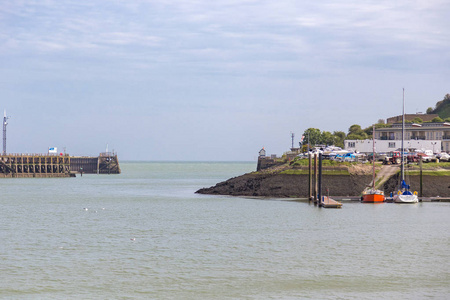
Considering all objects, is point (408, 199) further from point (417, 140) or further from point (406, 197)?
point (417, 140)

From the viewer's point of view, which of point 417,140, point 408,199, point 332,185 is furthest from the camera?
point 417,140

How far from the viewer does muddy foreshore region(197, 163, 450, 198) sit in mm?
88762

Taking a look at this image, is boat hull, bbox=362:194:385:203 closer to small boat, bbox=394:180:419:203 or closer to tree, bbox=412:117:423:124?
small boat, bbox=394:180:419:203

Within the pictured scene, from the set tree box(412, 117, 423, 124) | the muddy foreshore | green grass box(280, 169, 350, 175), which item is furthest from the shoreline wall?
tree box(412, 117, 423, 124)

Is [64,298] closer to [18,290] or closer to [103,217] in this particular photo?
[18,290]

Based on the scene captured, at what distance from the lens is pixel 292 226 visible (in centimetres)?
5812

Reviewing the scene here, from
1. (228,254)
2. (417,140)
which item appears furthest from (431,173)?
(228,254)

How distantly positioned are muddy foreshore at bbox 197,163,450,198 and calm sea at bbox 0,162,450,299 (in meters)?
15.6

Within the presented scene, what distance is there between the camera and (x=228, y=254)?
139 feet

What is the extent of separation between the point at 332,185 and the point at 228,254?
169 ft

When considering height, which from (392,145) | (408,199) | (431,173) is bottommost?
(408,199)

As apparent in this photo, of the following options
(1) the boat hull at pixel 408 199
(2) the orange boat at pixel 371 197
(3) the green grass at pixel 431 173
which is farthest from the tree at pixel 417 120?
(2) the orange boat at pixel 371 197

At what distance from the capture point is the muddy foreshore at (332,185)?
8876cm

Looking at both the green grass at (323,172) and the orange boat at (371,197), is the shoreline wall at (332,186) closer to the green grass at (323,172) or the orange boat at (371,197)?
the green grass at (323,172)
